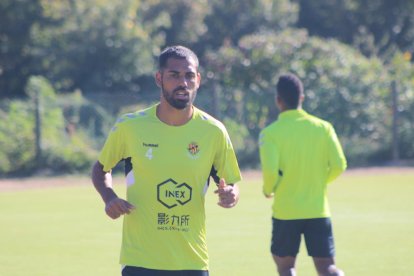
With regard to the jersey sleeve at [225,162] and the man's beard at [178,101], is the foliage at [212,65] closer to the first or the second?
the jersey sleeve at [225,162]

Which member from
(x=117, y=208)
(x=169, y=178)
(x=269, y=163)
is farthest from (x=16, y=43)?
(x=117, y=208)

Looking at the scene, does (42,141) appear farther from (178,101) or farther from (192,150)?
(178,101)

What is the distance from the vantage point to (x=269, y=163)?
318 inches

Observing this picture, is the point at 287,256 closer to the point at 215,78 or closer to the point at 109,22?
the point at 215,78

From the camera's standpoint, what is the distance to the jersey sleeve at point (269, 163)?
807cm

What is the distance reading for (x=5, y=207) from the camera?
56.6ft

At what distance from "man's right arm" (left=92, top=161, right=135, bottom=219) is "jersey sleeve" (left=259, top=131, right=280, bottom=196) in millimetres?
2228

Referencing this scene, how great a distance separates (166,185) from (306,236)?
2.60m

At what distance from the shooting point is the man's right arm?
573 cm

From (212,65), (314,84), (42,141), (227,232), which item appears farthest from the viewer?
(212,65)

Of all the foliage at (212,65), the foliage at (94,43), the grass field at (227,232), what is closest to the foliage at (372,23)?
the foliage at (212,65)

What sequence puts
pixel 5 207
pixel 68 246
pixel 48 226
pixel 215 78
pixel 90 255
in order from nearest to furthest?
pixel 90 255 → pixel 68 246 → pixel 48 226 → pixel 5 207 → pixel 215 78

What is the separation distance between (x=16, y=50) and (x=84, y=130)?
957cm

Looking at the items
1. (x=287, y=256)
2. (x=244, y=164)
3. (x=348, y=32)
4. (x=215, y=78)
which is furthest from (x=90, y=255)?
(x=348, y=32)
